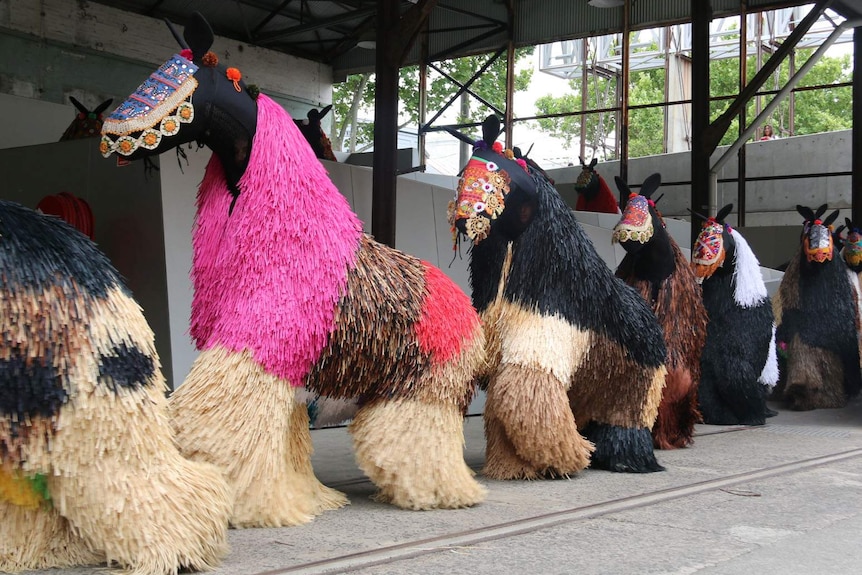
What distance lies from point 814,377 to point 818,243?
1.40m

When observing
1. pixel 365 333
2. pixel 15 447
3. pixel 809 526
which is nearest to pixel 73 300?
pixel 15 447

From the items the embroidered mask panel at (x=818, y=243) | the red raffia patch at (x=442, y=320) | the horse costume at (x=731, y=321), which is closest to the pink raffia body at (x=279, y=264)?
the red raffia patch at (x=442, y=320)

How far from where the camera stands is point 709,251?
645 centimetres

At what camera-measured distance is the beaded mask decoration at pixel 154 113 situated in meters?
3.18

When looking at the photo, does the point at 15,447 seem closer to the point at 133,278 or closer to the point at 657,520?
the point at 657,520

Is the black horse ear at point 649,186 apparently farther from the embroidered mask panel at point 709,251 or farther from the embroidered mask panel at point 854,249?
the embroidered mask panel at point 854,249

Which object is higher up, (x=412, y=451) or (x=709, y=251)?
(x=709, y=251)

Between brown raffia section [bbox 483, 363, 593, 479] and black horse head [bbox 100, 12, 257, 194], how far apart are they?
1680mm

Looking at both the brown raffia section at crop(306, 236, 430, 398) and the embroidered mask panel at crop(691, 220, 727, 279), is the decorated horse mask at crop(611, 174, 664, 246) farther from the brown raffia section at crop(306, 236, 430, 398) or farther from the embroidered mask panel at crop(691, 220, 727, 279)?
the brown raffia section at crop(306, 236, 430, 398)

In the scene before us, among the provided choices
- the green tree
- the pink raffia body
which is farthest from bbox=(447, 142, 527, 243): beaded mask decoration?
the green tree

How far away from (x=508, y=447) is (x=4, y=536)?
2.54 metres

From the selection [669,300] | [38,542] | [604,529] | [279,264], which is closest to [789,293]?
[669,300]

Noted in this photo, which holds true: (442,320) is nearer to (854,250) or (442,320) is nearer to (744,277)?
(744,277)

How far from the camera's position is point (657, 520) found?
381 centimetres
